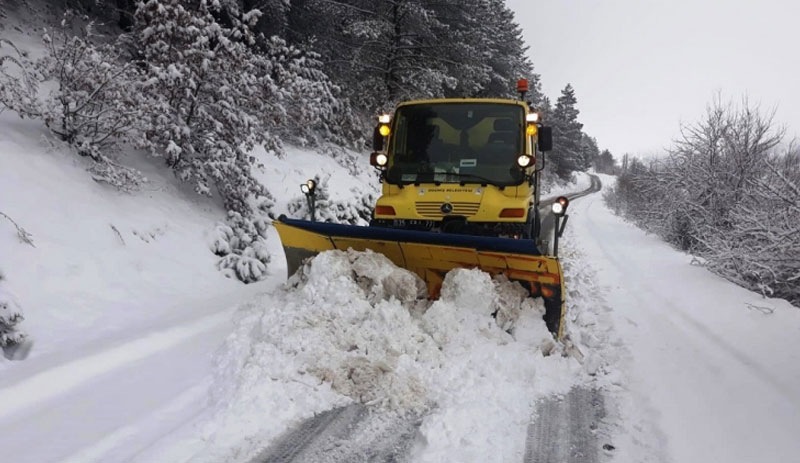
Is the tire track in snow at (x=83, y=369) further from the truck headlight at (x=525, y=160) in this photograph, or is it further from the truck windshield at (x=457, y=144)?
the truck headlight at (x=525, y=160)

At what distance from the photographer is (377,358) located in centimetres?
363

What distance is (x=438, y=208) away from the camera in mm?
5238

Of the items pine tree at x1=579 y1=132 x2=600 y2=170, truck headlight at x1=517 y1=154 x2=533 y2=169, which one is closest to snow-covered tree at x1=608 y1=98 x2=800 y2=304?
truck headlight at x1=517 y1=154 x2=533 y2=169

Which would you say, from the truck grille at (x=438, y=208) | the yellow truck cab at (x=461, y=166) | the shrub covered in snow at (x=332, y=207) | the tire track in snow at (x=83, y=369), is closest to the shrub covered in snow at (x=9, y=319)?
the tire track in snow at (x=83, y=369)

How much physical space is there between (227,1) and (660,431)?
10.6m

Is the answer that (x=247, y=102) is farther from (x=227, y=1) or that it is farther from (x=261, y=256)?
(x=227, y=1)

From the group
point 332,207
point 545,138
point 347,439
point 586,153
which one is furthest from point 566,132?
point 347,439

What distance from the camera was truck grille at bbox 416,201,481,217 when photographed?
5.16 meters

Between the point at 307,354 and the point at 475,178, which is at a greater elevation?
the point at 475,178

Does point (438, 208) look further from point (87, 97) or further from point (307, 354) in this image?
point (87, 97)

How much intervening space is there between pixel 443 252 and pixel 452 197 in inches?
39.6

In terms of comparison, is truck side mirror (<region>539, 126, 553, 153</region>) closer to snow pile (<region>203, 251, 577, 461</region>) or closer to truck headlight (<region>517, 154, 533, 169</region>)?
truck headlight (<region>517, 154, 533, 169</region>)

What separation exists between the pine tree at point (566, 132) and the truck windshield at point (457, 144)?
4581 centimetres

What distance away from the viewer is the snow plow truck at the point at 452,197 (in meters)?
4.33
